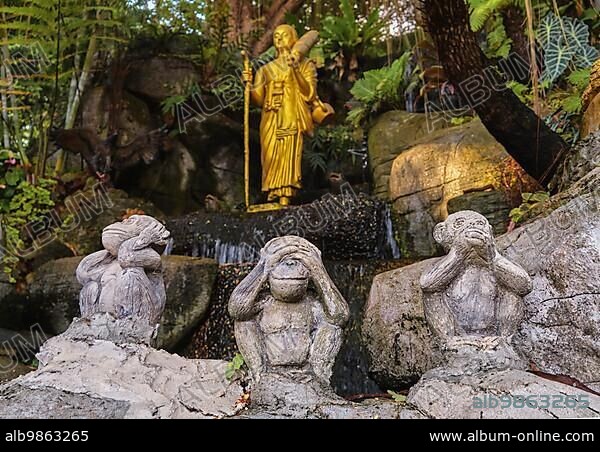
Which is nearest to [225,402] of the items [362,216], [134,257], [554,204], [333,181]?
[134,257]

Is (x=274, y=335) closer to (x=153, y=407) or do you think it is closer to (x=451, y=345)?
(x=153, y=407)

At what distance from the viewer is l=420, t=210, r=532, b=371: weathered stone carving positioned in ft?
11.7

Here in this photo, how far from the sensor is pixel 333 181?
1055 cm

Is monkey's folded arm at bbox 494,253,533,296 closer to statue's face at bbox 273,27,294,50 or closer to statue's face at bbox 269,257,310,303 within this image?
statue's face at bbox 269,257,310,303

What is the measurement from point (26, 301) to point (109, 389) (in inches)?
201

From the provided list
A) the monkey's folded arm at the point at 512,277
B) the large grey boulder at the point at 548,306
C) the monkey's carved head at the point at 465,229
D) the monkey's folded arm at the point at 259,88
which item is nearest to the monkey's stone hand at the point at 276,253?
the monkey's carved head at the point at 465,229

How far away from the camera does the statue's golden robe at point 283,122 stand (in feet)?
33.0

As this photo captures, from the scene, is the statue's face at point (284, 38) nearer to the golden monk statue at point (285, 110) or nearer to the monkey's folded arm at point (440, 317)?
the golden monk statue at point (285, 110)

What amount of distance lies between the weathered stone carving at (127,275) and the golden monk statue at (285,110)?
5.84m

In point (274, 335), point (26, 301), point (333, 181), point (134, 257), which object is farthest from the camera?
point (333, 181)
